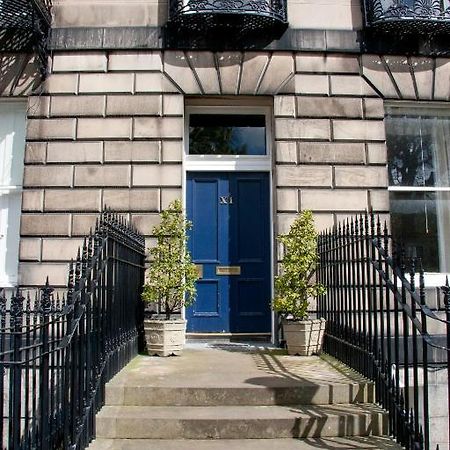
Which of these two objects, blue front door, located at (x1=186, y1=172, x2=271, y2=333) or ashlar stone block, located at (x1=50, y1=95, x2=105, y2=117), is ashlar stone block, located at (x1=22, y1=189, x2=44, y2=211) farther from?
blue front door, located at (x1=186, y1=172, x2=271, y2=333)

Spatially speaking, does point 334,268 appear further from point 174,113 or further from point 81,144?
point 81,144

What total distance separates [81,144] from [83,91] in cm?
87

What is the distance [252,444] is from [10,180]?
236 inches

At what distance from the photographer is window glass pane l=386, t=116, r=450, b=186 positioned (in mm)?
8633

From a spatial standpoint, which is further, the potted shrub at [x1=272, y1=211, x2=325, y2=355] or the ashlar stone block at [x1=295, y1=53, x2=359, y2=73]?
the ashlar stone block at [x1=295, y1=53, x2=359, y2=73]

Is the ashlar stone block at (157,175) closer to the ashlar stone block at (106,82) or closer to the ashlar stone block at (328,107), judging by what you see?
the ashlar stone block at (106,82)

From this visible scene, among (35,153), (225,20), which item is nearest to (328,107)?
(225,20)

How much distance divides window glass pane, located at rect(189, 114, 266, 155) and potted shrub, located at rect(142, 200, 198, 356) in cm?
177

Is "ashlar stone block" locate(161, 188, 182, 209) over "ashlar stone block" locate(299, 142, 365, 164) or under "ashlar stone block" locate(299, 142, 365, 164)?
under

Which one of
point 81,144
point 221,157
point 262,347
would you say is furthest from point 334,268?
point 81,144

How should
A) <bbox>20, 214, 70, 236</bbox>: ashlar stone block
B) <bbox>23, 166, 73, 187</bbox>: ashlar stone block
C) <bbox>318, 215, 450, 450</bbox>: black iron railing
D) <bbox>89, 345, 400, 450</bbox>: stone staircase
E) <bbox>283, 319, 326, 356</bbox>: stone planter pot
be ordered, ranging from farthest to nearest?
<bbox>23, 166, 73, 187</bbox>: ashlar stone block
<bbox>20, 214, 70, 236</bbox>: ashlar stone block
<bbox>283, 319, 326, 356</bbox>: stone planter pot
<bbox>89, 345, 400, 450</bbox>: stone staircase
<bbox>318, 215, 450, 450</bbox>: black iron railing

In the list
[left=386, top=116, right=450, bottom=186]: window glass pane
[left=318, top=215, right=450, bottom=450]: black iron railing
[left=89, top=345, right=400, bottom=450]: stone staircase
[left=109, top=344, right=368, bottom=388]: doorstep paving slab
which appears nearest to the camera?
[left=318, top=215, right=450, bottom=450]: black iron railing

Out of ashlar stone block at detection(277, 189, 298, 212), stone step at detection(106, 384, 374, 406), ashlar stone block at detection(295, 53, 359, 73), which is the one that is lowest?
stone step at detection(106, 384, 374, 406)

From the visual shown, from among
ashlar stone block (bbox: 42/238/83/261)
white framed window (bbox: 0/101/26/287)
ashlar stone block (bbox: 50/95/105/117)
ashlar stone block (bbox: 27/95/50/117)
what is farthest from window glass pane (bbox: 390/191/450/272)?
white framed window (bbox: 0/101/26/287)
